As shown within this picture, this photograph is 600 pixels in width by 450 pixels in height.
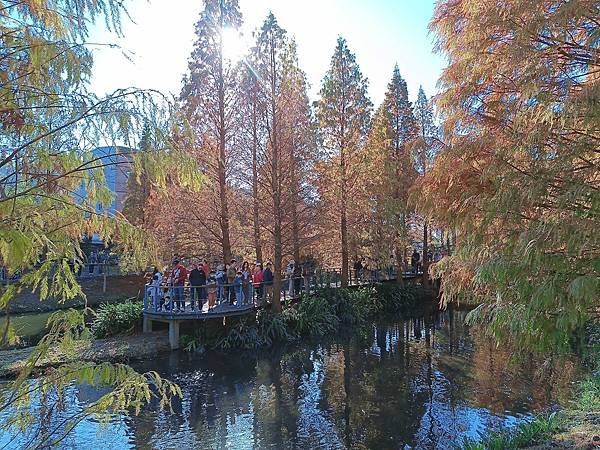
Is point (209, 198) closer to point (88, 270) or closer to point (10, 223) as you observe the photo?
point (88, 270)

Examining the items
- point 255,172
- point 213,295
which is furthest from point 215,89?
point 213,295

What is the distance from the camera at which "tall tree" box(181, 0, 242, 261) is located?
17.3 meters

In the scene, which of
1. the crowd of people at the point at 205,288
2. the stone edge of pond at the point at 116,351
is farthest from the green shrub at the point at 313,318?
the stone edge of pond at the point at 116,351

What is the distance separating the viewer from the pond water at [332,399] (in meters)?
8.27

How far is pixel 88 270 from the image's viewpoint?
25.5m

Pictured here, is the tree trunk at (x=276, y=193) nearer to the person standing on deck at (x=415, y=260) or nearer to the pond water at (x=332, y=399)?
the pond water at (x=332, y=399)

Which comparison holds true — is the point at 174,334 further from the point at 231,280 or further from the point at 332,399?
the point at 332,399

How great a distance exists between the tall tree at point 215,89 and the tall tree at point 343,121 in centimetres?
489

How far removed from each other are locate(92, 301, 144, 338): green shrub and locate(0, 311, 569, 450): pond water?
248 cm

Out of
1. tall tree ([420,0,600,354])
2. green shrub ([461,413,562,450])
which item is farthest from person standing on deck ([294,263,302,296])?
tall tree ([420,0,600,354])

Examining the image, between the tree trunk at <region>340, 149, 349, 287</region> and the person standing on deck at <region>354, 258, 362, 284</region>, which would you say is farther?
the person standing on deck at <region>354, 258, 362, 284</region>

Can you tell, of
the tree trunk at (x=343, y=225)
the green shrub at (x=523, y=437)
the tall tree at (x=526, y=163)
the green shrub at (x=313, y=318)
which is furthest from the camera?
the tree trunk at (x=343, y=225)

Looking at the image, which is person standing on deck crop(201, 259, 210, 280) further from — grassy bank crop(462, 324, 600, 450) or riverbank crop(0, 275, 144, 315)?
grassy bank crop(462, 324, 600, 450)

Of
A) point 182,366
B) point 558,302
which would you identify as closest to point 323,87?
point 182,366
